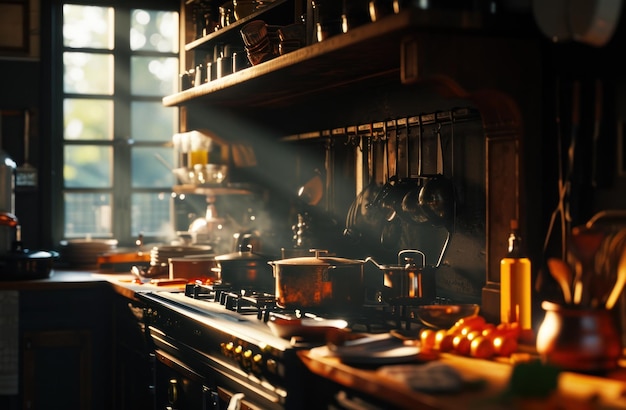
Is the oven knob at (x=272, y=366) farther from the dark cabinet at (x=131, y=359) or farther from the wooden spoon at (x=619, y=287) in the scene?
the dark cabinet at (x=131, y=359)

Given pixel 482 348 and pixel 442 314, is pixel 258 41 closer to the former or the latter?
pixel 442 314

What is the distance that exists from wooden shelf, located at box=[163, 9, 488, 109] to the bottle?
2.05ft

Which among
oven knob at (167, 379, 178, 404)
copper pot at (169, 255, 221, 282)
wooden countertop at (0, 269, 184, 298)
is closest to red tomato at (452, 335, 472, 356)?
oven knob at (167, 379, 178, 404)

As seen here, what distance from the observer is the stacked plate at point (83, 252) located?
5320mm

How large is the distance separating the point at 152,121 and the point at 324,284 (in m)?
3.09

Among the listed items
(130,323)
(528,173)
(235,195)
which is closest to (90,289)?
(130,323)

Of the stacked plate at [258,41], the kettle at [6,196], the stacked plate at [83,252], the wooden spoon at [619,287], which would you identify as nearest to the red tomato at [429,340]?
the wooden spoon at [619,287]

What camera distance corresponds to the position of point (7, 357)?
458 cm

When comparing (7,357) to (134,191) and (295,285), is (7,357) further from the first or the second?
(295,285)

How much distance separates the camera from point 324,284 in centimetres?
296

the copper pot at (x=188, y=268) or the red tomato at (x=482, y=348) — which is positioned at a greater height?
the copper pot at (x=188, y=268)

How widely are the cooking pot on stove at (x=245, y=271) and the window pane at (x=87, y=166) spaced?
216cm

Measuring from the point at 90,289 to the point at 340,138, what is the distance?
5.25 feet

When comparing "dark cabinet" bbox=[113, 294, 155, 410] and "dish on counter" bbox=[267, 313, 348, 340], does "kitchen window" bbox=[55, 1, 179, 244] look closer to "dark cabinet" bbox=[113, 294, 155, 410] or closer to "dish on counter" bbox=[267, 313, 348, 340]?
"dark cabinet" bbox=[113, 294, 155, 410]
